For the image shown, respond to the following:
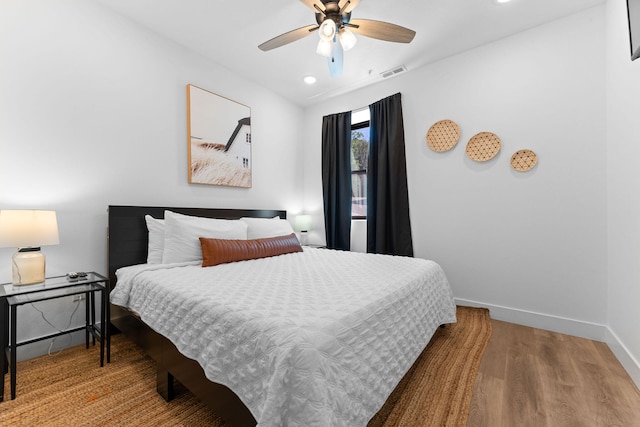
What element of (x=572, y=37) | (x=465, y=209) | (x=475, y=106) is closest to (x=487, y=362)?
(x=465, y=209)

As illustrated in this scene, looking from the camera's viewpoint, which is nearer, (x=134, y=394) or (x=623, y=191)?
(x=134, y=394)

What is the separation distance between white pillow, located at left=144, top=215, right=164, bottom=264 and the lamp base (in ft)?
2.04

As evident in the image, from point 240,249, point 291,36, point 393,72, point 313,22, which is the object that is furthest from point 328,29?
point 240,249

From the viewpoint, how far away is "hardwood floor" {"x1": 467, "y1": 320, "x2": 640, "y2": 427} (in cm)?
131

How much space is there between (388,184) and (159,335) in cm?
266

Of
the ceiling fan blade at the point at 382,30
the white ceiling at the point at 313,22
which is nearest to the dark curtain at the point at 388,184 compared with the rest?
the white ceiling at the point at 313,22

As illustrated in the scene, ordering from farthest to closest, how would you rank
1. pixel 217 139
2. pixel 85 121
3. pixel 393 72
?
pixel 393 72, pixel 217 139, pixel 85 121

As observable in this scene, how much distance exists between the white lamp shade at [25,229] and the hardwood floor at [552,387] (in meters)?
2.54

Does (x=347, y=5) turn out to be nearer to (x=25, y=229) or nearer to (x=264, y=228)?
(x=264, y=228)

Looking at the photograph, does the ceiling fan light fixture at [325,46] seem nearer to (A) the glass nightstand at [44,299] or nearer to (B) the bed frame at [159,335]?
(B) the bed frame at [159,335]

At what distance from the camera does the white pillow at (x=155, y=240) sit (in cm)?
219

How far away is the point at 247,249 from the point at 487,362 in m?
1.96

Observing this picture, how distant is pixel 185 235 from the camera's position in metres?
2.19

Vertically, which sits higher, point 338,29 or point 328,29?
point 338,29
